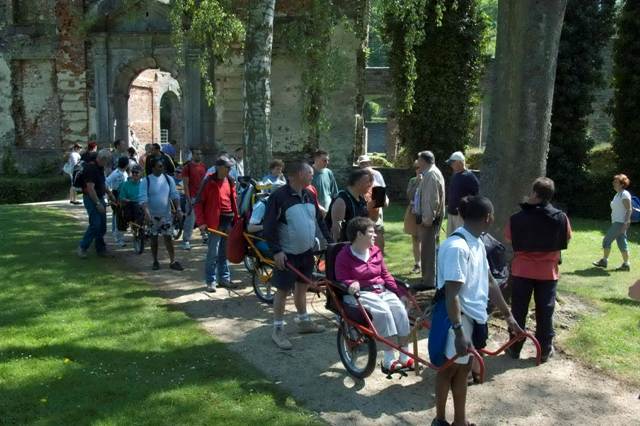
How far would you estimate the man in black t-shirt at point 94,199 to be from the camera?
10.6 m

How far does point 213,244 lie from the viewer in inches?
348

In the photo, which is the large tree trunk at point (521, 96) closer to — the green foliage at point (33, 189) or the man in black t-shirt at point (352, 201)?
the man in black t-shirt at point (352, 201)

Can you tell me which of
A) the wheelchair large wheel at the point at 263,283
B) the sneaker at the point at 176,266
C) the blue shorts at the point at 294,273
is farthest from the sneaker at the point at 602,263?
A: the sneaker at the point at 176,266

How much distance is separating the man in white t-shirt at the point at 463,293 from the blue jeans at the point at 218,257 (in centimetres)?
476

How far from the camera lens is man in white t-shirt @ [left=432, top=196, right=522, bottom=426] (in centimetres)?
441

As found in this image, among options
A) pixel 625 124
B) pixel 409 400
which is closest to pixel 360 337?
pixel 409 400

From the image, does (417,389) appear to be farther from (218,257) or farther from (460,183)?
(218,257)

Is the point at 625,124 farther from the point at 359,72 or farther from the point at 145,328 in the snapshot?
the point at 145,328

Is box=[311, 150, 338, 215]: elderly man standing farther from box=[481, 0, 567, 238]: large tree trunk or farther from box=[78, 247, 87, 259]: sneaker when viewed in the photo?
box=[78, 247, 87, 259]: sneaker

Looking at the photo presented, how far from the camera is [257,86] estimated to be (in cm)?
1091

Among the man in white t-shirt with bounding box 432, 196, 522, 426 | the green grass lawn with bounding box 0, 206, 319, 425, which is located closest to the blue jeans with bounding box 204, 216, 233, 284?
the green grass lawn with bounding box 0, 206, 319, 425

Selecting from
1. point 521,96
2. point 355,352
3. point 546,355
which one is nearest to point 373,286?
point 355,352

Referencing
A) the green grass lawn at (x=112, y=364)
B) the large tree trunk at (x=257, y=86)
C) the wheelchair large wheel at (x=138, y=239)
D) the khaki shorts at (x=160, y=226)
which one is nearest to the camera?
the green grass lawn at (x=112, y=364)

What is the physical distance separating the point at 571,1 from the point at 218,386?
17250mm
